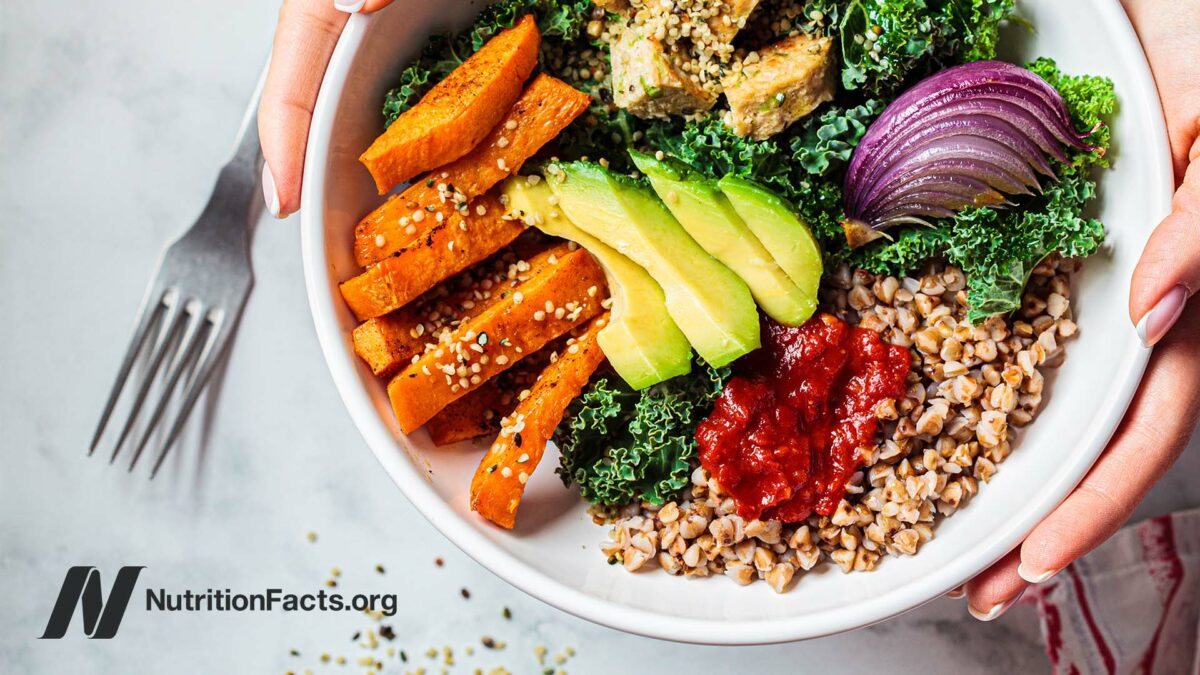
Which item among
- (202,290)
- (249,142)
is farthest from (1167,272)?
(202,290)

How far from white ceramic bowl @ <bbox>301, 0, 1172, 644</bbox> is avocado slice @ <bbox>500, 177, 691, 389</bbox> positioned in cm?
42

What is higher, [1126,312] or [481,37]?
[481,37]

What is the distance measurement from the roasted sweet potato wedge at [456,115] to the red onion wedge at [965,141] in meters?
0.84

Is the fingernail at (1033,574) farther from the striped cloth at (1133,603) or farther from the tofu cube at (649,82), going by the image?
the tofu cube at (649,82)

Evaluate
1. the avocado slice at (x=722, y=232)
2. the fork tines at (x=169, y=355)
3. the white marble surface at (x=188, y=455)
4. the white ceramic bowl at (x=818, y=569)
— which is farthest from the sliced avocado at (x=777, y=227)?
the fork tines at (x=169, y=355)

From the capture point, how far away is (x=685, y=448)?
238 centimetres

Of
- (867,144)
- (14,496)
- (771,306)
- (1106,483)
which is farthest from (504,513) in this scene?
(14,496)

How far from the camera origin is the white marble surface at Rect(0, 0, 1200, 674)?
2.98 m

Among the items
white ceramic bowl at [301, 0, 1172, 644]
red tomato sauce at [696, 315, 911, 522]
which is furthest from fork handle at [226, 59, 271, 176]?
red tomato sauce at [696, 315, 911, 522]

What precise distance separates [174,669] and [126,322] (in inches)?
42.5

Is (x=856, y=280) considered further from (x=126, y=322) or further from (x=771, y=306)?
(x=126, y=322)

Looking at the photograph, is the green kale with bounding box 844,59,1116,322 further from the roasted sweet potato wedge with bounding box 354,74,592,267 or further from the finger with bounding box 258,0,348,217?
the finger with bounding box 258,0,348,217

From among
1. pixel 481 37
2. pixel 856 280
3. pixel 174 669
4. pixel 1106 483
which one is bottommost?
pixel 174 669

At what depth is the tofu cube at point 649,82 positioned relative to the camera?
2.23 meters
